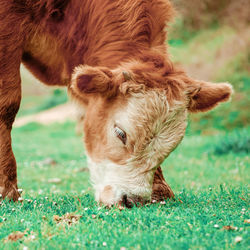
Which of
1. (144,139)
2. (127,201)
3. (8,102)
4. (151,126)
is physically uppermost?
(151,126)

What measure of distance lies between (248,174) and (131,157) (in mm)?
3500

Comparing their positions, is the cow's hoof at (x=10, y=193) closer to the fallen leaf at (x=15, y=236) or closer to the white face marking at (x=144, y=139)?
the white face marking at (x=144, y=139)

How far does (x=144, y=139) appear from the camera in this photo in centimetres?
375

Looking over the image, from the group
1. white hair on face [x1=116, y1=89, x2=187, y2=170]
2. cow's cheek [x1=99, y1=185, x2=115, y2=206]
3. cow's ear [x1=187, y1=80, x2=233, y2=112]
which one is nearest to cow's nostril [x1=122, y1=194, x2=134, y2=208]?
cow's cheek [x1=99, y1=185, x2=115, y2=206]

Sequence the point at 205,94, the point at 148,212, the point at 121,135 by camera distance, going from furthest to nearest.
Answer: the point at 205,94
the point at 121,135
the point at 148,212

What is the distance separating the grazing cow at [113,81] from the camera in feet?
12.5

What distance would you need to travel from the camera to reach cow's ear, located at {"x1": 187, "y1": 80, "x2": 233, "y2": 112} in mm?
4103

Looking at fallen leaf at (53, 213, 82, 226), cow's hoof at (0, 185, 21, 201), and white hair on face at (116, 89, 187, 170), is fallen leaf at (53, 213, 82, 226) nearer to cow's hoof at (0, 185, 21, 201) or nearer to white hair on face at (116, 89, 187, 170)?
white hair on face at (116, 89, 187, 170)

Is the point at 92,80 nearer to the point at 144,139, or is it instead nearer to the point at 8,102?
the point at 144,139

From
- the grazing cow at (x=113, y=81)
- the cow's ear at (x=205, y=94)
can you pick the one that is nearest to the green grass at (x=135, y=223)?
the grazing cow at (x=113, y=81)

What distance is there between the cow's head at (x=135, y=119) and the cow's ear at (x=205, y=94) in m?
0.02

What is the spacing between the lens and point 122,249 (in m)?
2.46

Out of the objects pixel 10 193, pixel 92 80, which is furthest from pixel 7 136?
pixel 92 80

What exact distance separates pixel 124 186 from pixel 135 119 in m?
0.69
